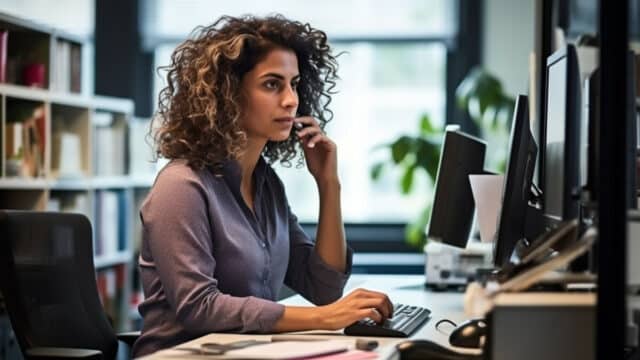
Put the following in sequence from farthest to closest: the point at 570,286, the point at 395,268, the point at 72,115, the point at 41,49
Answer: the point at 395,268
the point at 72,115
the point at 41,49
the point at 570,286

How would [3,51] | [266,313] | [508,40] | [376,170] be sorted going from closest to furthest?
[266,313], [3,51], [376,170], [508,40]

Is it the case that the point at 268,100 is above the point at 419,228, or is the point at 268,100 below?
above

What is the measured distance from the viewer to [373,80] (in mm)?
6180

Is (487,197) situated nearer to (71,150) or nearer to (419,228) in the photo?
(71,150)

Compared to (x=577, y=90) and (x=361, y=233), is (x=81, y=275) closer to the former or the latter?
(x=577, y=90)

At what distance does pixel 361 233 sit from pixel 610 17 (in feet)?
15.6

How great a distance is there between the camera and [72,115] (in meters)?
4.84

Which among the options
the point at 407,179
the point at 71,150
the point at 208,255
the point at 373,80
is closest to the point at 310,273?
the point at 208,255

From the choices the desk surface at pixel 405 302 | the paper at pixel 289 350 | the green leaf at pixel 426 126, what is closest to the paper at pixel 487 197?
the desk surface at pixel 405 302

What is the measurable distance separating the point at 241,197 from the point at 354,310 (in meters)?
0.41

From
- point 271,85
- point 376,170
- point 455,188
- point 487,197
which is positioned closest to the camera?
point 271,85

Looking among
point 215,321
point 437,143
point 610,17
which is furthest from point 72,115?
point 610,17

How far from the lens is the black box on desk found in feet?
5.00

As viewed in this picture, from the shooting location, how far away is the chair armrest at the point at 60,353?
2219 millimetres
